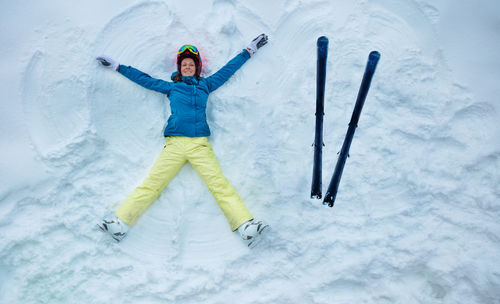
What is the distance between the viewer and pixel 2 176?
281 centimetres

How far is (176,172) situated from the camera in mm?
2871

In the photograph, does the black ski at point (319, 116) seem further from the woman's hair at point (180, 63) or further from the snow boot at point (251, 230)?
the woman's hair at point (180, 63)

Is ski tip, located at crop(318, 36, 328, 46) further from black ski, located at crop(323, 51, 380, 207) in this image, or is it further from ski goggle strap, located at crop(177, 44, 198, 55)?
ski goggle strap, located at crop(177, 44, 198, 55)

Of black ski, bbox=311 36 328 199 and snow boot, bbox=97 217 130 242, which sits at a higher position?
black ski, bbox=311 36 328 199

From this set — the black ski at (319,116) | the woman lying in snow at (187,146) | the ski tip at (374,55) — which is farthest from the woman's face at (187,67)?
the ski tip at (374,55)

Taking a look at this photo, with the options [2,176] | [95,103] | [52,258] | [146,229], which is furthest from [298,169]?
[2,176]

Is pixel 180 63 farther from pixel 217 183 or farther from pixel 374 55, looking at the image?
pixel 374 55

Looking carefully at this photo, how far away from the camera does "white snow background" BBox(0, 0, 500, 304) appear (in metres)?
2.76

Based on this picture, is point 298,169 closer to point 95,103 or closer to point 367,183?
point 367,183

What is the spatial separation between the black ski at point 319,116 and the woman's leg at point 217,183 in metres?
0.59

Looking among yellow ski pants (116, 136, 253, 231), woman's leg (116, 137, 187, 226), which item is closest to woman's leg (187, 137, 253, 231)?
yellow ski pants (116, 136, 253, 231)

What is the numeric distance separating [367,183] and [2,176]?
3047 millimetres

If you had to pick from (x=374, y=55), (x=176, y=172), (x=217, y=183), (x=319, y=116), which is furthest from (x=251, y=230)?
(x=374, y=55)

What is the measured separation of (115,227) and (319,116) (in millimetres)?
1865
